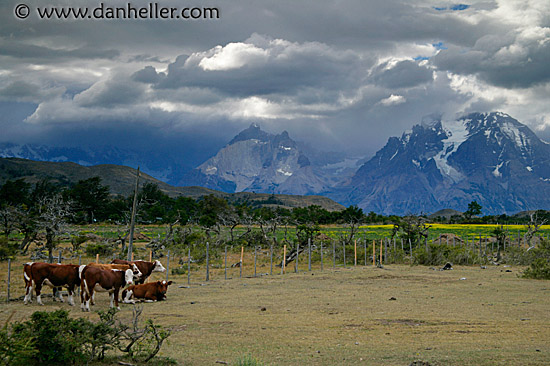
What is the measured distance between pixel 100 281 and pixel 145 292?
5.97 ft

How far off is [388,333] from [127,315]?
7.53 meters

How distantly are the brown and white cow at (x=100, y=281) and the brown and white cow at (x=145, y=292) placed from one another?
54 centimetres

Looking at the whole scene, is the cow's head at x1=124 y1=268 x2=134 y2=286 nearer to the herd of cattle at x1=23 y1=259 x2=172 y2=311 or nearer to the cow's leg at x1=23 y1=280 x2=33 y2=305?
the herd of cattle at x1=23 y1=259 x2=172 y2=311

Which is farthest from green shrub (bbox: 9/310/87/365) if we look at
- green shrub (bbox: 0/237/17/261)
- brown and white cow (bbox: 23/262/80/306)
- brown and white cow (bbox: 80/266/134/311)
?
green shrub (bbox: 0/237/17/261)

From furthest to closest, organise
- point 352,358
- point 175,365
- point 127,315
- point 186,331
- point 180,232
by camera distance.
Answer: point 180,232 → point 127,315 → point 186,331 → point 352,358 → point 175,365

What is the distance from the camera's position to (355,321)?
13.5 metres

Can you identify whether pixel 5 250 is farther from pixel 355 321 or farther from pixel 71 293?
pixel 355 321

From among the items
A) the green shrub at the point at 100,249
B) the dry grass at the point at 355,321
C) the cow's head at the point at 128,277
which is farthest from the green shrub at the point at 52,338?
the green shrub at the point at 100,249

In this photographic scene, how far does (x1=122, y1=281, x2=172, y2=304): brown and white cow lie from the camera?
17.8 m

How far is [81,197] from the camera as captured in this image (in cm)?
7794

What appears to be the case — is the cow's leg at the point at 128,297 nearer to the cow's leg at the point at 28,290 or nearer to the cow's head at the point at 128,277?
the cow's head at the point at 128,277

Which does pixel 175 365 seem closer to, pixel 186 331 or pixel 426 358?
pixel 186 331

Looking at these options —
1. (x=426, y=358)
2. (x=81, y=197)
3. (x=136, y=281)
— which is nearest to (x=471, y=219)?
(x=81, y=197)

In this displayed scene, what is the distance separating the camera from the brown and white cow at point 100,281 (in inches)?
645
